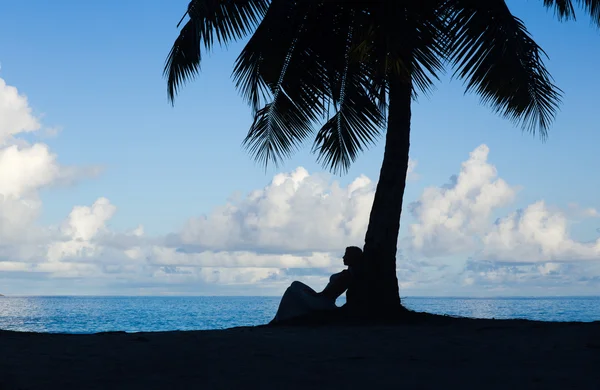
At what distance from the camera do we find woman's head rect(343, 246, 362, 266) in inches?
436

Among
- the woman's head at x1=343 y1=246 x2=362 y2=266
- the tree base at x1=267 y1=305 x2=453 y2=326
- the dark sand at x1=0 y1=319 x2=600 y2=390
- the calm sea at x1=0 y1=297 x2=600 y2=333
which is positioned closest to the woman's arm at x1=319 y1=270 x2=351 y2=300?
the woman's head at x1=343 y1=246 x2=362 y2=266

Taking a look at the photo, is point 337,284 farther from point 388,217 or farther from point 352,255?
point 388,217

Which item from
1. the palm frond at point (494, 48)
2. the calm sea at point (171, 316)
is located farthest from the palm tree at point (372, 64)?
the calm sea at point (171, 316)

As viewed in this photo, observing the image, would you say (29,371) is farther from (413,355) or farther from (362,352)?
(413,355)

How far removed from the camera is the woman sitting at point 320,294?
10.8 metres

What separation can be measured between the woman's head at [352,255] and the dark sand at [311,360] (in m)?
2.71

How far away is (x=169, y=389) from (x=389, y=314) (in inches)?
244

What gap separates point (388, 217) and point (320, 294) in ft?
5.70

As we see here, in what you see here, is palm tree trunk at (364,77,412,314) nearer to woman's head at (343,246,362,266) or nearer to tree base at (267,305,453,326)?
tree base at (267,305,453,326)

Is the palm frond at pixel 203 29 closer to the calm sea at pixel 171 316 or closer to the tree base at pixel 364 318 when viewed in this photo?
the tree base at pixel 364 318

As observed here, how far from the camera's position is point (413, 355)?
20.7ft

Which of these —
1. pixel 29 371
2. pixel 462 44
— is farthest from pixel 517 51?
pixel 29 371

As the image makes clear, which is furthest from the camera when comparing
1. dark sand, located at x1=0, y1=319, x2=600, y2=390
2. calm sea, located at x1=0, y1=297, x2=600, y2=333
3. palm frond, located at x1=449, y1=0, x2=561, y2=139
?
calm sea, located at x1=0, y1=297, x2=600, y2=333

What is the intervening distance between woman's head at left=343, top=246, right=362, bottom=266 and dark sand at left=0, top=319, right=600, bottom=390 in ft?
8.90
